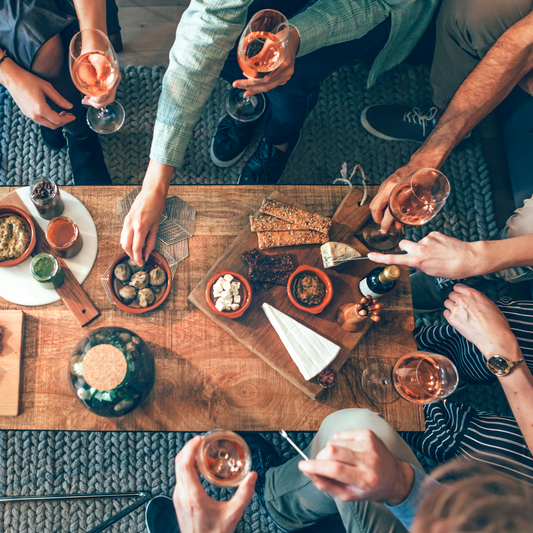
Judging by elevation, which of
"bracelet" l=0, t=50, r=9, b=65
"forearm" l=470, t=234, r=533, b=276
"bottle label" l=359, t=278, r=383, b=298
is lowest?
"bottle label" l=359, t=278, r=383, b=298

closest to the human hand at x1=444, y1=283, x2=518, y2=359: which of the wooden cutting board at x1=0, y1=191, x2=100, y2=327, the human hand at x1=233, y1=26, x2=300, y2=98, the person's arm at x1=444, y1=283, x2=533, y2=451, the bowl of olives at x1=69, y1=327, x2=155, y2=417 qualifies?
the person's arm at x1=444, y1=283, x2=533, y2=451

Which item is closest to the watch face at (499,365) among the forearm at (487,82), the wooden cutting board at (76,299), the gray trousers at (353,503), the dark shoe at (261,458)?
the gray trousers at (353,503)

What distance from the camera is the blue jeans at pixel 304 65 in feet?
5.50

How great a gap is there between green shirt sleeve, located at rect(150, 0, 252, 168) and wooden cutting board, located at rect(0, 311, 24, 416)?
727 mm

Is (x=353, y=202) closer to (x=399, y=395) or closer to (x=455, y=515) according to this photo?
(x=399, y=395)

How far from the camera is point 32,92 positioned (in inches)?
60.4

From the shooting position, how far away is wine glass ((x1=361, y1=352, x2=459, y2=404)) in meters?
1.21

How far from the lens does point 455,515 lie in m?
1.13

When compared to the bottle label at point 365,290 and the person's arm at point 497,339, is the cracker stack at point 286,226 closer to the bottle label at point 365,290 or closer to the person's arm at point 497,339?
the bottle label at point 365,290

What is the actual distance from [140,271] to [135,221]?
0.17m

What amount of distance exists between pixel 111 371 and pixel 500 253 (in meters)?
1.36

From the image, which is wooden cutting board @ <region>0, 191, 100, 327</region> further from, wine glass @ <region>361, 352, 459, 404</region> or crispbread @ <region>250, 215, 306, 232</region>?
wine glass @ <region>361, 352, 459, 404</region>

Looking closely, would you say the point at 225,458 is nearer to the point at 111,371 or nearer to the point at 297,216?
the point at 111,371

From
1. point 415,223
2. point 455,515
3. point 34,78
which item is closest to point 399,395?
point 455,515
